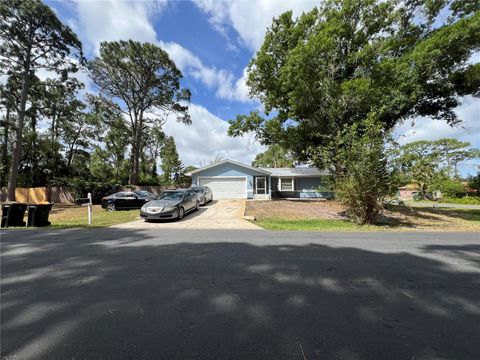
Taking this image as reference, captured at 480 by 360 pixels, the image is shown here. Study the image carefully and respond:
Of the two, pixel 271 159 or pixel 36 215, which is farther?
pixel 271 159

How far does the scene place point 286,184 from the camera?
2898cm

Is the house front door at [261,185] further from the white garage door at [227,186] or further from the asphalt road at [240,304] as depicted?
the asphalt road at [240,304]

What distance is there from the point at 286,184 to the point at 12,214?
23496 mm

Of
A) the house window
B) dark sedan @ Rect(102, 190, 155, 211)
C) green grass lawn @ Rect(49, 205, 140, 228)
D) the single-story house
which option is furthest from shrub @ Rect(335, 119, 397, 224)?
the house window

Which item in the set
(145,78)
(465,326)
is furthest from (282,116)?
(465,326)

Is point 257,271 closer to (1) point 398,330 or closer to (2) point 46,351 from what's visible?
(1) point 398,330

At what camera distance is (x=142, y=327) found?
8.79ft

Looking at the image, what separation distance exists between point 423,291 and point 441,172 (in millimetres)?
15036

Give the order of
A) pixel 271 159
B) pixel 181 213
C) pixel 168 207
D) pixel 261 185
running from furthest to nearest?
pixel 271 159
pixel 261 185
pixel 181 213
pixel 168 207

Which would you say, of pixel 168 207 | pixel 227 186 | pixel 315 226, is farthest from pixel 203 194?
pixel 315 226

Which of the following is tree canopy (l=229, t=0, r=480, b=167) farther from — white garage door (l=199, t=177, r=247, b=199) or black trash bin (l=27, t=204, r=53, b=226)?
black trash bin (l=27, t=204, r=53, b=226)

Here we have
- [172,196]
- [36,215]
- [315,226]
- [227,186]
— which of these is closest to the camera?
[36,215]

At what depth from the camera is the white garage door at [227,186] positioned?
2623 cm

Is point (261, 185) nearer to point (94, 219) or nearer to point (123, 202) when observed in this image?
point (123, 202)
